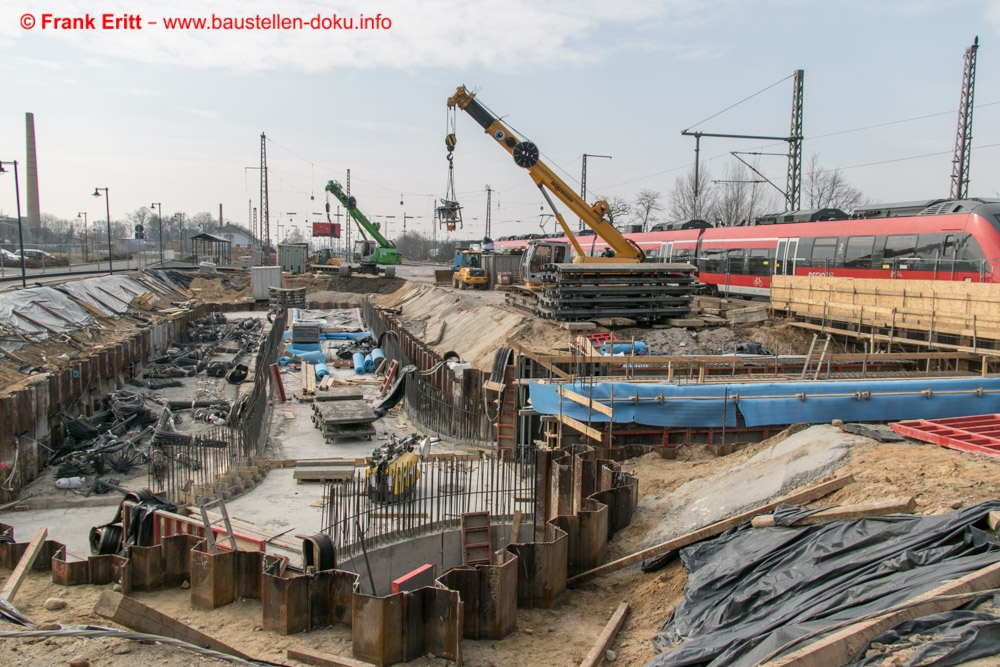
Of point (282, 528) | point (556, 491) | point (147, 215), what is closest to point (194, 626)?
point (282, 528)

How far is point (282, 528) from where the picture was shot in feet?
39.4

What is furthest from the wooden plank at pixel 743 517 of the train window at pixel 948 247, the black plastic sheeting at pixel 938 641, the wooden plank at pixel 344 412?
the train window at pixel 948 247

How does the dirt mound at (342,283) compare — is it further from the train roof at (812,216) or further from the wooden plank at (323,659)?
the wooden plank at (323,659)

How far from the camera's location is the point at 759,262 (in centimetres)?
2766

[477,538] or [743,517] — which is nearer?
[743,517]

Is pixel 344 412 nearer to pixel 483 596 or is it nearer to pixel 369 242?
pixel 483 596

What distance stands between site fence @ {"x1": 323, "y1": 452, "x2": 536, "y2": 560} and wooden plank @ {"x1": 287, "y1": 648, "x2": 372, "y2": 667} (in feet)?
9.88

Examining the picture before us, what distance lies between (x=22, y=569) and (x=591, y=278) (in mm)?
16584

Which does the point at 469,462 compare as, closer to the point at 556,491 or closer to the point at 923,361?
the point at 556,491

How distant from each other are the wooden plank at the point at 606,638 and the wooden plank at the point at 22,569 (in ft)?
20.6

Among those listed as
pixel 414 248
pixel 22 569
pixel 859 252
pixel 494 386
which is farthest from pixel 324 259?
pixel 414 248

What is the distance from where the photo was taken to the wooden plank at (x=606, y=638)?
704 cm

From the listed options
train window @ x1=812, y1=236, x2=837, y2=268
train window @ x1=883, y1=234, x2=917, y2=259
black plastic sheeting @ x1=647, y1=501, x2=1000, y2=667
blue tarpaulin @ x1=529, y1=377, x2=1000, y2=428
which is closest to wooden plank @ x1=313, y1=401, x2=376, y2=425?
blue tarpaulin @ x1=529, y1=377, x2=1000, y2=428

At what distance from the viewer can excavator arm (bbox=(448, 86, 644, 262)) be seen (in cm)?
2342
